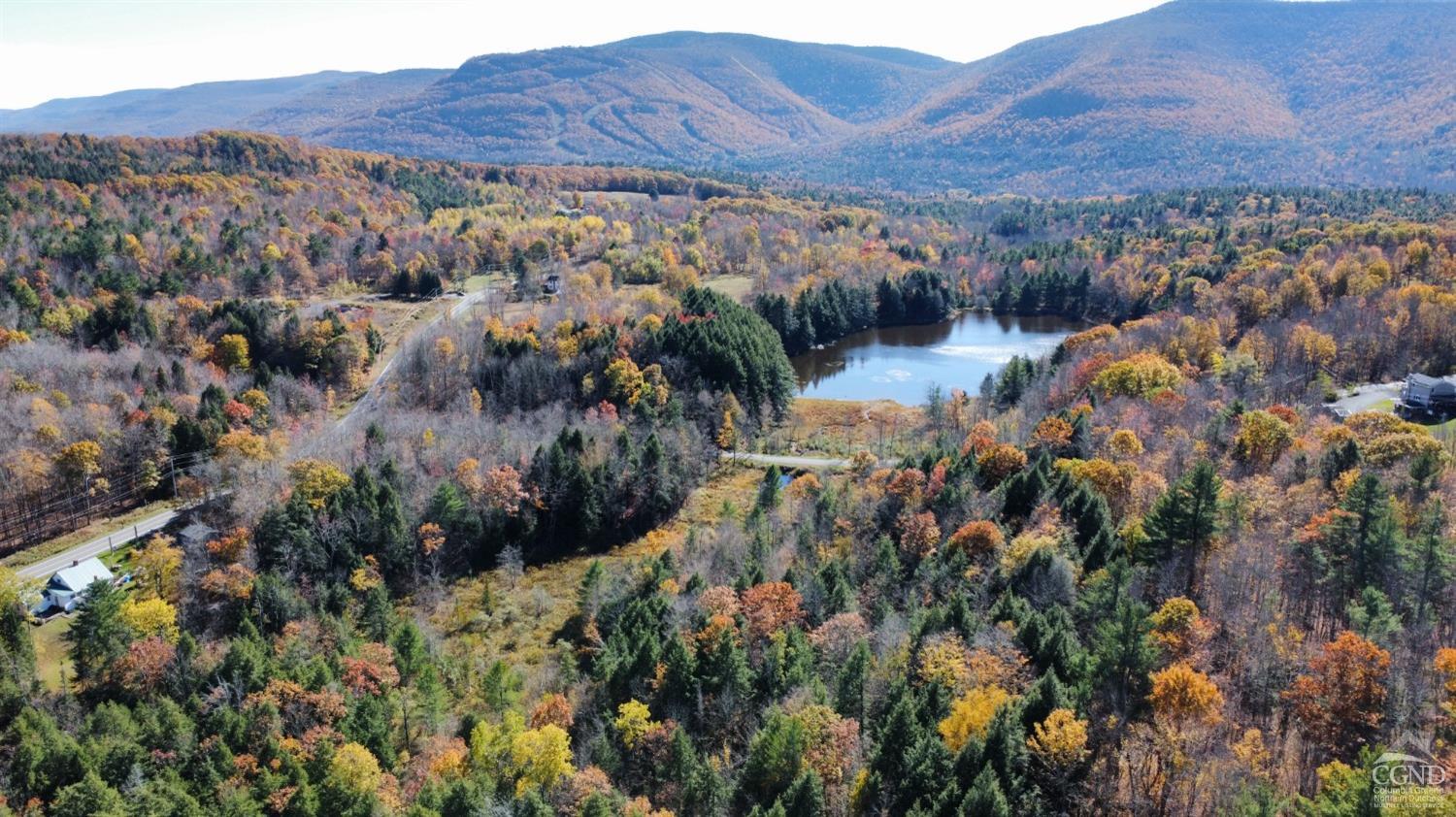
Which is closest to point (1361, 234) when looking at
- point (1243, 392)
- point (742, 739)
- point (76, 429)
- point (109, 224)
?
point (1243, 392)

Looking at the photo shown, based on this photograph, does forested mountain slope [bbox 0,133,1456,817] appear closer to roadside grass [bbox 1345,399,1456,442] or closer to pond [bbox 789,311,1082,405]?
roadside grass [bbox 1345,399,1456,442]

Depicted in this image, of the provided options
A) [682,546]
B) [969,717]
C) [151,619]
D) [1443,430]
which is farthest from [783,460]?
[151,619]

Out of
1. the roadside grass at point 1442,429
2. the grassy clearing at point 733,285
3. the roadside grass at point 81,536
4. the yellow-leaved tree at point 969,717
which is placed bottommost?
the yellow-leaved tree at point 969,717

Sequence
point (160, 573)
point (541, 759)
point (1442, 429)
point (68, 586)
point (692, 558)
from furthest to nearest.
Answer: point (1442, 429)
point (692, 558)
point (160, 573)
point (68, 586)
point (541, 759)

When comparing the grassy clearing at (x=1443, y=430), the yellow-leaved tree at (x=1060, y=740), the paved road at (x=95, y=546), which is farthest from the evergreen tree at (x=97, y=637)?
the grassy clearing at (x=1443, y=430)

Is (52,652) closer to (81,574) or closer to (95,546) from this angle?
(81,574)

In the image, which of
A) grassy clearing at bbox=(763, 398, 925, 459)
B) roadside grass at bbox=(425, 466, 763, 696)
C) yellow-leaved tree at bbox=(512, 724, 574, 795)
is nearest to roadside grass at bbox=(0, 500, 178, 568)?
roadside grass at bbox=(425, 466, 763, 696)

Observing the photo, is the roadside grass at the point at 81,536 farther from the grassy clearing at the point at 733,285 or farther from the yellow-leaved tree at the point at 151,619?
the grassy clearing at the point at 733,285
